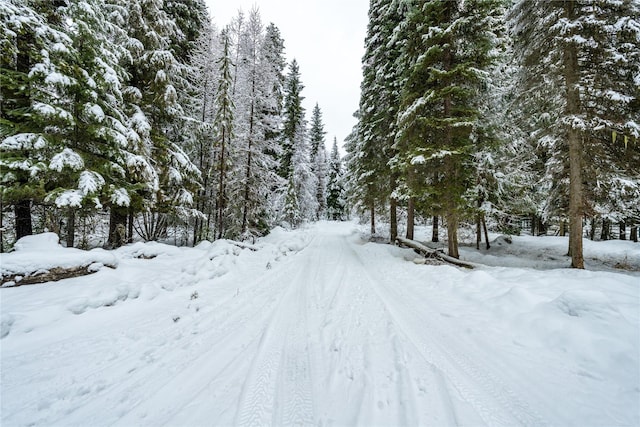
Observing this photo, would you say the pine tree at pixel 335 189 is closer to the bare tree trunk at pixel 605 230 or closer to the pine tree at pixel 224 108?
the bare tree trunk at pixel 605 230

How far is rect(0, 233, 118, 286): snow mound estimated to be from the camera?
4.34m

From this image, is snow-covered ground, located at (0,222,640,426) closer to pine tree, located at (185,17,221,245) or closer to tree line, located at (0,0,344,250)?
tree line, located at (0,0,344,250)

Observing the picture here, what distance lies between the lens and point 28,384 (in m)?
2.51

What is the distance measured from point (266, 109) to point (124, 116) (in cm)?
856

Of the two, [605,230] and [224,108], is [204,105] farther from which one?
[605,230]

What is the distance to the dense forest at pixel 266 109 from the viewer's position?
19.9ft

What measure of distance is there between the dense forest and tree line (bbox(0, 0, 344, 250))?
2.3 inches

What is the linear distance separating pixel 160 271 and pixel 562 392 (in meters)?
7.61

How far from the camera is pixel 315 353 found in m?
3.23

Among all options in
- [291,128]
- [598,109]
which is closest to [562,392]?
[598,109]

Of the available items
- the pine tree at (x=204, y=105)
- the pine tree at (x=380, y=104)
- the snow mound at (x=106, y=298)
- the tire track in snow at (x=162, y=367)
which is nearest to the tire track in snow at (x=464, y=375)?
the tire track in snow at (x=162, y=367)

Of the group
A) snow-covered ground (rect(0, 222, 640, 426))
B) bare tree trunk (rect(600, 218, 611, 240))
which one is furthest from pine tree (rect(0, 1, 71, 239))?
bare tree trunk (rect(600, 218, 611, 240))

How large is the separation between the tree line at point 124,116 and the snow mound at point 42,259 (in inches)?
37.5

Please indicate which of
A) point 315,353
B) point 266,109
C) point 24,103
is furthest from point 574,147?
point 24,103
